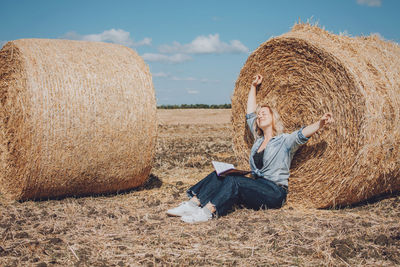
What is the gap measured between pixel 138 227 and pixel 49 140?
191 cm

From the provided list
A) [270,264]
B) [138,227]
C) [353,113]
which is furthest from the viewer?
[353,113]

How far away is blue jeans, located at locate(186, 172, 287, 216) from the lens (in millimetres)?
5309

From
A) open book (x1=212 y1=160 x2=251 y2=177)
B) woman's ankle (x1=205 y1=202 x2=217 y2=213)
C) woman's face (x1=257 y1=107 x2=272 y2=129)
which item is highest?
woman's face (x1=257 y1=107 x2=272 y2=129)

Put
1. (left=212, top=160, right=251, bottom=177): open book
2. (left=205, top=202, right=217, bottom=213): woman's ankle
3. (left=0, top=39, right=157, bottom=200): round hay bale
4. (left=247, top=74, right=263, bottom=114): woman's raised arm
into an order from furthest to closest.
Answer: (left=247, top=74, right=263, bottom=114): woman's raised arm < (left=0, top=39, right=157, bottom=200): round hay bale < (left=212, top=160, right=251, bottom=177): open book < (left=205, top=202, right=217, bottom=213): woman's ankle

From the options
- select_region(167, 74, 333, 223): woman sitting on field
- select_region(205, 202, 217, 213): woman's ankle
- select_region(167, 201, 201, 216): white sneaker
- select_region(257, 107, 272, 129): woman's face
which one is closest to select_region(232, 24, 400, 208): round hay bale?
select_region(167, 74, 333, 223): woman sitting on field

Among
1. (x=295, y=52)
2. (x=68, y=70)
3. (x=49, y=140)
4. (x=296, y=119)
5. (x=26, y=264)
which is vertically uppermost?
(x=295, y=52)

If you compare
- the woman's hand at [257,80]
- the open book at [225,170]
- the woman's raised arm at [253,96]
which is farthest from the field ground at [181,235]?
the woman's hand at [257,80]

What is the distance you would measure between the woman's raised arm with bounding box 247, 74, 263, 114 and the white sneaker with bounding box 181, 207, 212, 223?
201 cm

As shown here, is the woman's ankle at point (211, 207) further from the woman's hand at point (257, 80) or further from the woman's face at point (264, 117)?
the woman's hand at point (257, 80)

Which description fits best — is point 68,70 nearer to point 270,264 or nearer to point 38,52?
point 38,52

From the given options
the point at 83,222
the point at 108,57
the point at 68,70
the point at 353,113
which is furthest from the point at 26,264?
the point at 353,113

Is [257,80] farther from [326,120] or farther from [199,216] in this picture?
[199,216]

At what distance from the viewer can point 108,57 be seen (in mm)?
6453

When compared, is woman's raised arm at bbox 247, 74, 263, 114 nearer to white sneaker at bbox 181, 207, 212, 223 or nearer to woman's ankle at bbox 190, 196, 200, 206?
woman's ankle at bbox 190, 196, 200, 206
